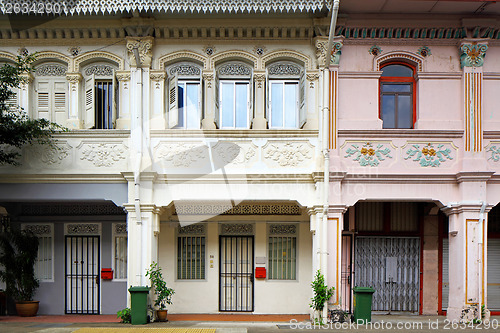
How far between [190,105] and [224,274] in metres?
4.85

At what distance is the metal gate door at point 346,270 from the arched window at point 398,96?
142 inches

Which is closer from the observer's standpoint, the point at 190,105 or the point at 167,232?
the point at 190,105

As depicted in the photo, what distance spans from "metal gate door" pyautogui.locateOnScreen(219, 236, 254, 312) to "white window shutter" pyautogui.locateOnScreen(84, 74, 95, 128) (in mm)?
4790

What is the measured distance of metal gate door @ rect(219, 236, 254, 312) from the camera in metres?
14.4

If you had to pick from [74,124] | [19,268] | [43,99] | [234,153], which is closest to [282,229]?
[234,153]

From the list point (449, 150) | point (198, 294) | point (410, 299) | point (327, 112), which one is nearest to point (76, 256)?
point (198, 294)

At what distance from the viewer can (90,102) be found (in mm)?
13102

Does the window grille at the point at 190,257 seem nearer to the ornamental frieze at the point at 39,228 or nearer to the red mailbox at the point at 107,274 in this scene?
the red mailbox at the point at 107,274

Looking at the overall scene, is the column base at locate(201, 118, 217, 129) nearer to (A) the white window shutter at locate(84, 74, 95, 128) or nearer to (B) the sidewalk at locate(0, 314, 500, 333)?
(A) the white window shutter at locate(84, 74, 95, 128)

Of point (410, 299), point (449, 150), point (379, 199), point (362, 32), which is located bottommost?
point (410, 299)

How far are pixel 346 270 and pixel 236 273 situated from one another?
3.08 m

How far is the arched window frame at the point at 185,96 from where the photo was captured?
42.9 ft

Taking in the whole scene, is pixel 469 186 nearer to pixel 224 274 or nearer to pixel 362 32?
pixel 362 32

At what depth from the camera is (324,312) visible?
39.8ft
